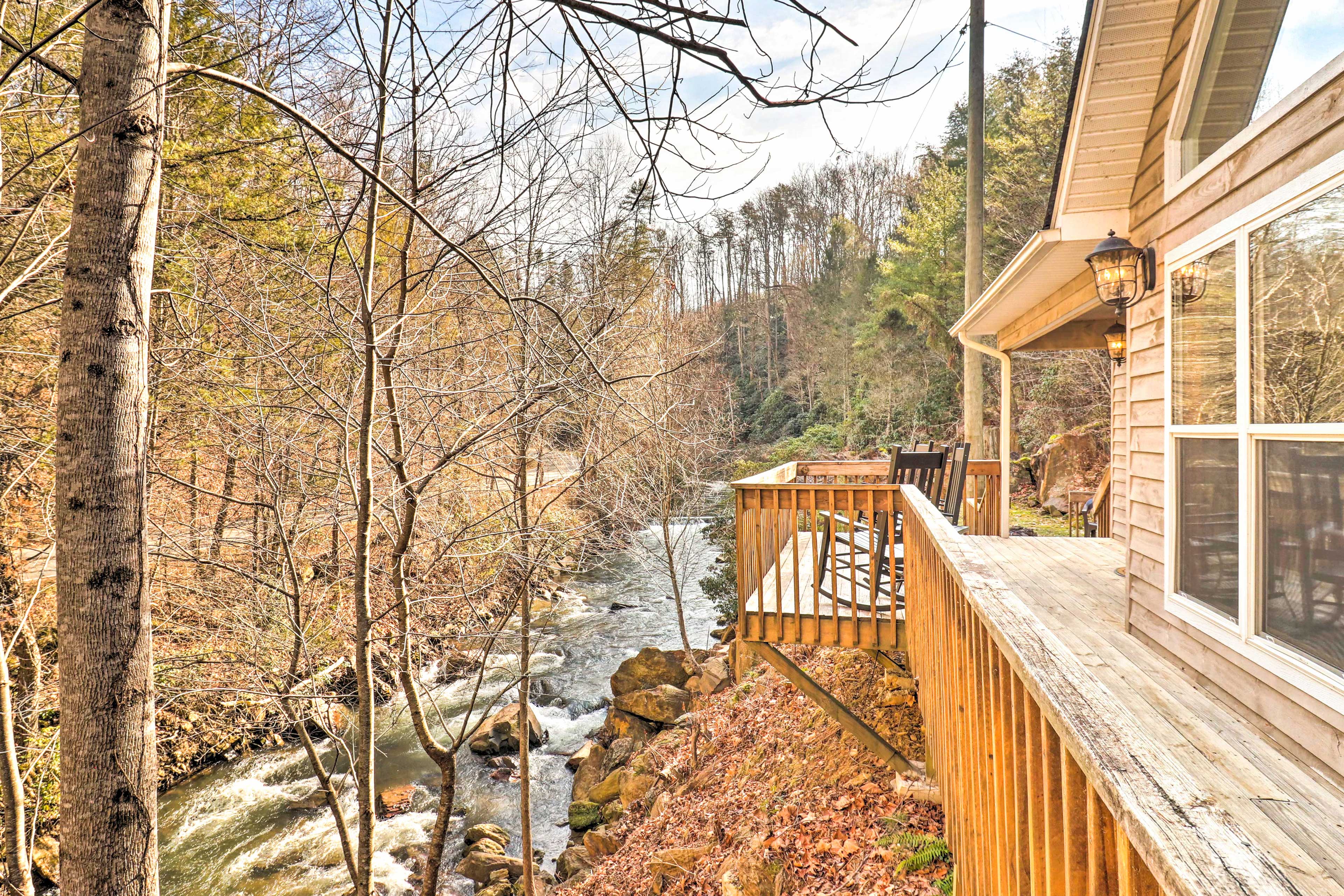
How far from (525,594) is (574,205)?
396 centimetres

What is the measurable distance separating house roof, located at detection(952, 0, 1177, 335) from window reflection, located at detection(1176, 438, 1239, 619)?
1844 millimetres

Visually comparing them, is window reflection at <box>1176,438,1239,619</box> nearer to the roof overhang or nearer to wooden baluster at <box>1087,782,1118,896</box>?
the roof overhang

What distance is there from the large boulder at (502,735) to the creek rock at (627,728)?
1023mm

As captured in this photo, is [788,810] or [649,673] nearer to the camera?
[788,810]

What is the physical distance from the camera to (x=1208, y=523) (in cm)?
308

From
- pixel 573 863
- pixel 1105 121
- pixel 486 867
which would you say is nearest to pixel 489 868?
pixel 486 867

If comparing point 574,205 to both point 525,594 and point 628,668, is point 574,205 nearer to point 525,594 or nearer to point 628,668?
A: point 525,594

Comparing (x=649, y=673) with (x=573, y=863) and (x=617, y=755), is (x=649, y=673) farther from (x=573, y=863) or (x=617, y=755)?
(x=573, y=863)

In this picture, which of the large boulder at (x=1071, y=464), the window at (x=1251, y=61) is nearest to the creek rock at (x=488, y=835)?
the window at (x=1251, y=61)

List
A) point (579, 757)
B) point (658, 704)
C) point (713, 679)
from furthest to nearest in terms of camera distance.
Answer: point (713, 679), point (658, 704), point (579, 757)

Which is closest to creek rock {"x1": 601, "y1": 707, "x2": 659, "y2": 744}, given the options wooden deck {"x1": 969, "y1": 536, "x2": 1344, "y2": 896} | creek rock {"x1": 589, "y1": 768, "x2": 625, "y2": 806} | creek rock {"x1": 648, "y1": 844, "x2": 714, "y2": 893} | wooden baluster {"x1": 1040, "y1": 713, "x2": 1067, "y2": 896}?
creek rock {"x1": 589, "y1": 768, "x2": 625, "y2": 806}

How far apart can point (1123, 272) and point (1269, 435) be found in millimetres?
1735

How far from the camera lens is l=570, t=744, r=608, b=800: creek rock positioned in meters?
8.66

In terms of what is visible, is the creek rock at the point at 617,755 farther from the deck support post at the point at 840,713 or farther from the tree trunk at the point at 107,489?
the tree trunk at the point at 107,489
